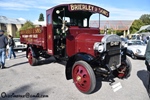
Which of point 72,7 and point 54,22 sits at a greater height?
point 72,7

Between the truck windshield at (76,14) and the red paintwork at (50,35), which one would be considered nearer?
the truck windshield at (76,14)

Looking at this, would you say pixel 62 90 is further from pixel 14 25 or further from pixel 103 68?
pixel 14 25

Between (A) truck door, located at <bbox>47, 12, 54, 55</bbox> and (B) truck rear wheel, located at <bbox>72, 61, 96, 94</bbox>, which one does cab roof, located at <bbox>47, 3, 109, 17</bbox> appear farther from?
(B) truck rear wheel, located at <bbox>72, 61, 96, 94</bbox>

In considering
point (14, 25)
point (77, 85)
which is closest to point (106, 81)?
point (77, 85)

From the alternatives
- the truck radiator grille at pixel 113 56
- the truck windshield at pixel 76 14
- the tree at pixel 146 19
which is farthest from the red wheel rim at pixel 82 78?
the tree at pixel 146 19

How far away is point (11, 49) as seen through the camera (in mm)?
10734

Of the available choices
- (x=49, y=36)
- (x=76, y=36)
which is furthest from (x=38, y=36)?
(x=76, y=36)

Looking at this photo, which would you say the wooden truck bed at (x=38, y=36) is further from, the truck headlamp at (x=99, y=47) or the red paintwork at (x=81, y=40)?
the truck headlamp at (x=99, y=47)

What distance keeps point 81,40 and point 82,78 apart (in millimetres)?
1250

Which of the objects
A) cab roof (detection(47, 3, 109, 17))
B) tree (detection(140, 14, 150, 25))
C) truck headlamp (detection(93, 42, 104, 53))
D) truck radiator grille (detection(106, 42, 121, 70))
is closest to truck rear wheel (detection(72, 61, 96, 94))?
truck headlamp (detection(93, 42, 104, 53))

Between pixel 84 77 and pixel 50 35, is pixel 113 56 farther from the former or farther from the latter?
pixel 50 35

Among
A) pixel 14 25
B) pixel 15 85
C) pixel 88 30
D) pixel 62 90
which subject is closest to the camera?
pixel 62 90

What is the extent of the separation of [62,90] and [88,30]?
2339mm

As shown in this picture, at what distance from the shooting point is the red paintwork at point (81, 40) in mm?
4727
